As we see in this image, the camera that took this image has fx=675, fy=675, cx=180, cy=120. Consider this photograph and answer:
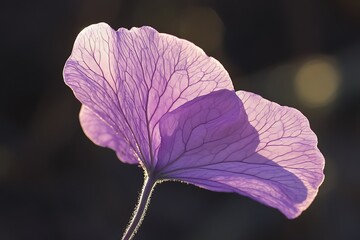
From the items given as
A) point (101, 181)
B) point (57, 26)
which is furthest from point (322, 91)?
point (57, 26)

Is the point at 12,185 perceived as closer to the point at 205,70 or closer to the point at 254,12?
the point at 254,12

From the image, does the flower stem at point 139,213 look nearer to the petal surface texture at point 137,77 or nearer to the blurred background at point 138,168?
the petal surface texture at point 137,77

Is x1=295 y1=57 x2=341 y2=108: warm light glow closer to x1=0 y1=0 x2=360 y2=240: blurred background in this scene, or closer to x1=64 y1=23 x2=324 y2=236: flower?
x1=0 y1=0 x2=360 y2=240: blurred background

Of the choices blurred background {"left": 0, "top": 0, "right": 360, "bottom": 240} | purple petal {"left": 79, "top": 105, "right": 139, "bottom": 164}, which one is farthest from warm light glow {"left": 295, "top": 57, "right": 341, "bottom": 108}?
purple petal {"left": 79, "top": 105, "right": 139, "bottom": 164}

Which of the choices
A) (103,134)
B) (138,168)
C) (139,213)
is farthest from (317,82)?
(139,213)

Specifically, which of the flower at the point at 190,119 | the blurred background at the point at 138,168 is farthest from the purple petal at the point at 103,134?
the blurred background at the point at 138,168

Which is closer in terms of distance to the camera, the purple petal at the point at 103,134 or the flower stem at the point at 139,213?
the flower stem at the point at 139,213
